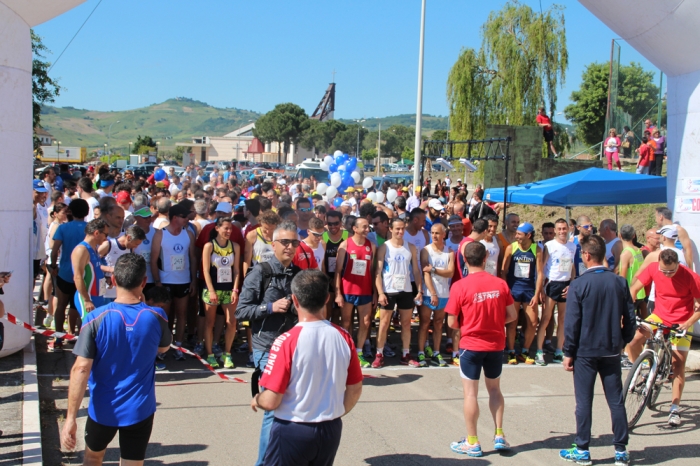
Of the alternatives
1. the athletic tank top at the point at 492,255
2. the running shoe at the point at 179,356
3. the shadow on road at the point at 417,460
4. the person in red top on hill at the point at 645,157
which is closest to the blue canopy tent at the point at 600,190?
the athletic tank top at the point at 492,255

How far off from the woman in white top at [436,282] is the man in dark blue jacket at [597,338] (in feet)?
9.64

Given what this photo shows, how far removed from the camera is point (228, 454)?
5.21 metres

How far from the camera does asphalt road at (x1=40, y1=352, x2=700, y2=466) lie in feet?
17.4

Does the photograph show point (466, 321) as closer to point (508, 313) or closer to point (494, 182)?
point (508, 313)

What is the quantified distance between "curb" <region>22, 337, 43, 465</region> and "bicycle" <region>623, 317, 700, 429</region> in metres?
5.05

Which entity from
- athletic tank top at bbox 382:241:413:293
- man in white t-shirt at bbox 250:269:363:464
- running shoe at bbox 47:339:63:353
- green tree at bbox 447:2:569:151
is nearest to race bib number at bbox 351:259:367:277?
athletic tank top at bbox 382:241:413:293

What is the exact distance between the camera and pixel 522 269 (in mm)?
8492

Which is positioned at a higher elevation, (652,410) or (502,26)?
(502,26)

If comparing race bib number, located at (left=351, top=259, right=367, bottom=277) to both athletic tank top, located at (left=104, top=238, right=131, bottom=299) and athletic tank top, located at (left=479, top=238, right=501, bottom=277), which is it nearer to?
athletic tank top, located at (left=479, top=238, right=501, bottom=277)

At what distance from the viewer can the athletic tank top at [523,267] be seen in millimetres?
8469

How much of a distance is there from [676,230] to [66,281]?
684cm

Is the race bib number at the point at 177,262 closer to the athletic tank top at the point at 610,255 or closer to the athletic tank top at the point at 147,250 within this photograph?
the athletic tank top at the point at 147,250

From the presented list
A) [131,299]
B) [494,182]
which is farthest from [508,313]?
[494,182]

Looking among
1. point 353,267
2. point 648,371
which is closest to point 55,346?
point 353,267
